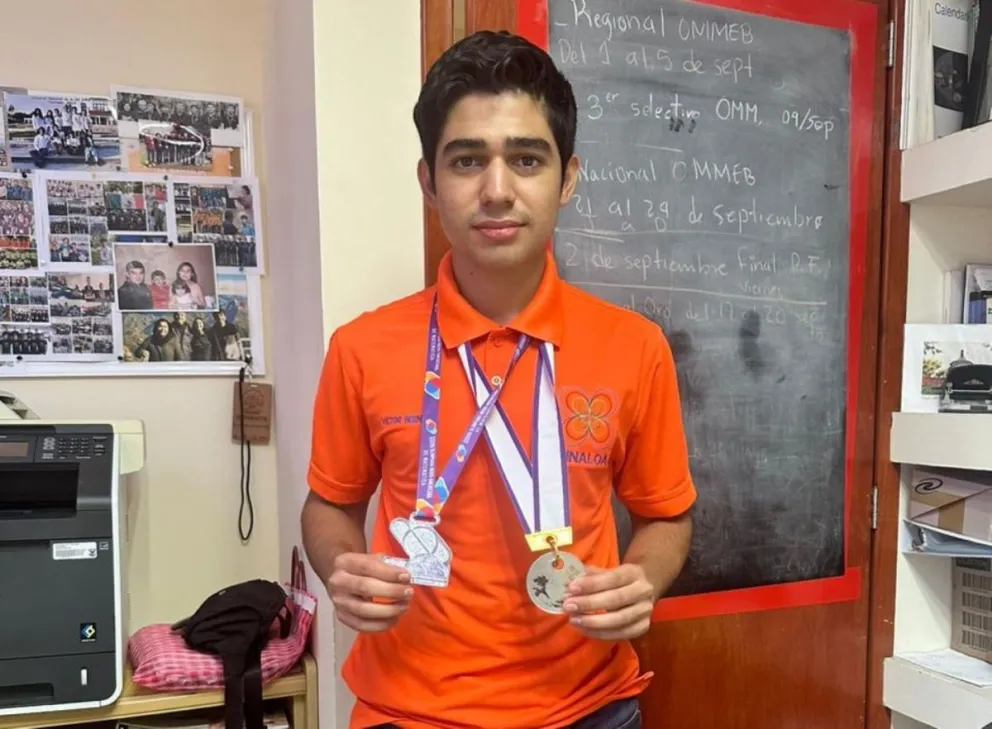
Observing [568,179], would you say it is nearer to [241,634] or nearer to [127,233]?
[241,634]

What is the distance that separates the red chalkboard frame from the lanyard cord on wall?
118 centimetres

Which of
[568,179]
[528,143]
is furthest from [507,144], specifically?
[568,179]

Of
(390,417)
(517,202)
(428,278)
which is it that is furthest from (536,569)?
(428,278)

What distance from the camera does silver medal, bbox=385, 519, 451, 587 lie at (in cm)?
100

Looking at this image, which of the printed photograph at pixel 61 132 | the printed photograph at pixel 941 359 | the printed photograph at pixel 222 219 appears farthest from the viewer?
the printed photograph at pixel 222 219

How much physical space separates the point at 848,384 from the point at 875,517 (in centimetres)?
32

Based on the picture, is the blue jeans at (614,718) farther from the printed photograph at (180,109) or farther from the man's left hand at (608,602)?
the printed photograph at (180,109)

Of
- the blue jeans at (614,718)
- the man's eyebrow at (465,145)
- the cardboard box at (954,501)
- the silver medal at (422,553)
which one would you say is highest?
the man's eyebrow at (465,145)

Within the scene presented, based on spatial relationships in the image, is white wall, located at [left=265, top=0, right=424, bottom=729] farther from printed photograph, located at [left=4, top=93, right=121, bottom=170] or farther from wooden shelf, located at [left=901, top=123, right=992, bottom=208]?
wooden shelf, located at [left=901, top=123, right=992, bottom=208]

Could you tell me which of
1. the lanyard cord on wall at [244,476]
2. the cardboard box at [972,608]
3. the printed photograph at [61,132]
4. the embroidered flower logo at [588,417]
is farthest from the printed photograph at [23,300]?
the cardboard box at [972,608]

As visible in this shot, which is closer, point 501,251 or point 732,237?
point 501,251

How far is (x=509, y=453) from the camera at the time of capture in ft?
3.58

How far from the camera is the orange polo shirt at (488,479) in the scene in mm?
1087

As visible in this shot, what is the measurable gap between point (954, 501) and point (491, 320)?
1205 millimetres
